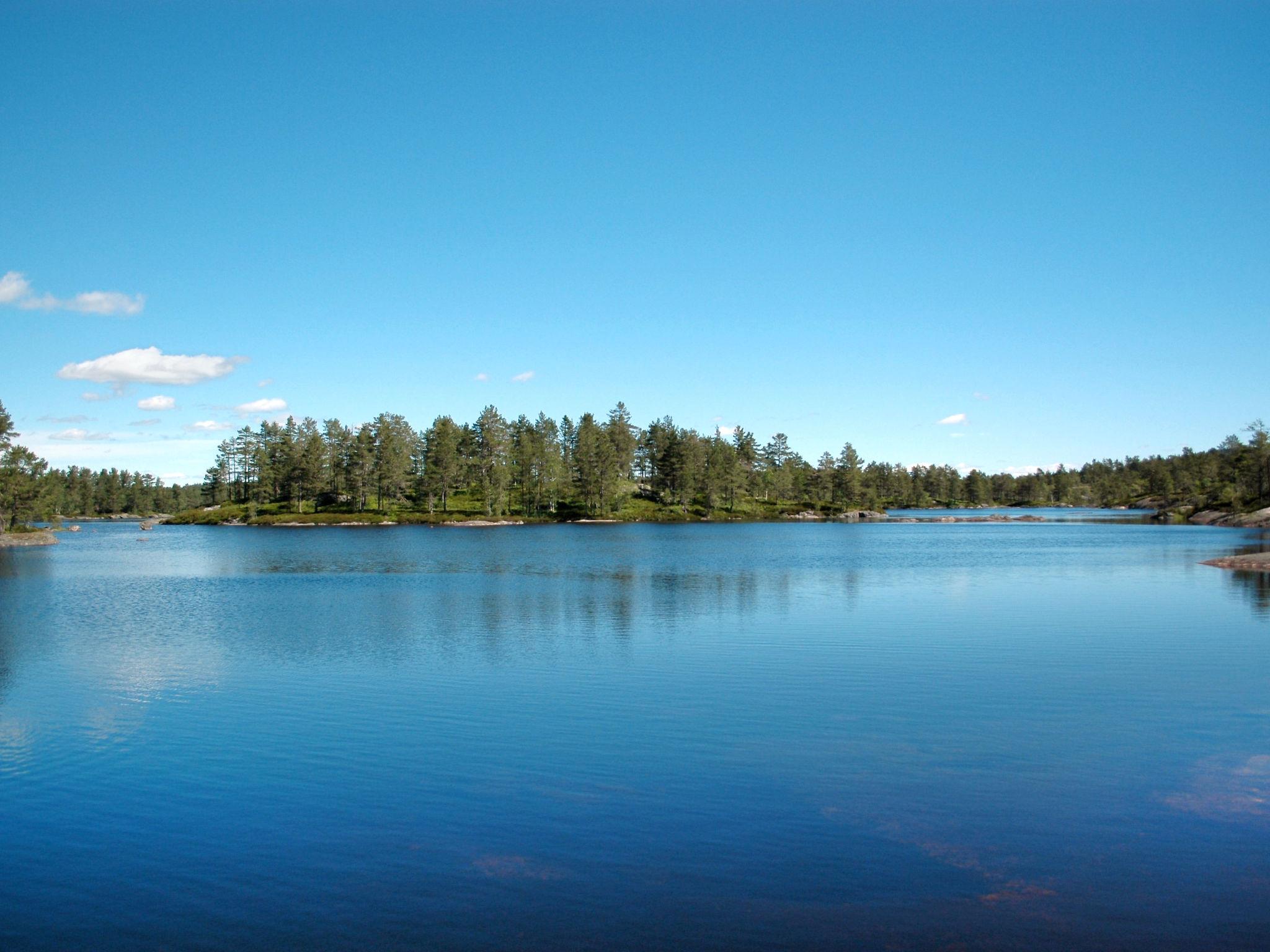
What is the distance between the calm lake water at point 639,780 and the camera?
11727 mm

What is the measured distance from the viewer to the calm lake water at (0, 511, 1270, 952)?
38.5 feet

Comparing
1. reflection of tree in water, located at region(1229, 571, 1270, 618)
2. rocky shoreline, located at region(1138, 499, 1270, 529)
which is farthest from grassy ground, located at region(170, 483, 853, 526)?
reflection of tree in water, located at region(1229, 571, 1270, 618)

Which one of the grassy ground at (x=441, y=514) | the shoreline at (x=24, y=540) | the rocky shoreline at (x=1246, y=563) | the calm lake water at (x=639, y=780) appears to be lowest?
the calm lake water at (x=639, y=780)

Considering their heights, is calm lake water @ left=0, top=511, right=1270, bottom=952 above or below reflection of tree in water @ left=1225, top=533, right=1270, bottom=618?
below

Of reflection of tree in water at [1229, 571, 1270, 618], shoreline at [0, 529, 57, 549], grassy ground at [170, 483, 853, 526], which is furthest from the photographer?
grassy ground at [170, 483, 853, 526]

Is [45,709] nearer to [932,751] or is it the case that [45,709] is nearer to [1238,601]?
[932,751]

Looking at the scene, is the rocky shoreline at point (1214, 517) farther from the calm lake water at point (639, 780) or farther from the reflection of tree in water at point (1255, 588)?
the calm lake water at point (639, 780)

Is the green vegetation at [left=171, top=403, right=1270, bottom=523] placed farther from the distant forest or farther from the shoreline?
the shoreline

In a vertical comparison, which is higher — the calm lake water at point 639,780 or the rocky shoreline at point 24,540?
the rocky shoreline at point 24,540

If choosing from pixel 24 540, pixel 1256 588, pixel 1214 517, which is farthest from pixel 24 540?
pixel 1214 517

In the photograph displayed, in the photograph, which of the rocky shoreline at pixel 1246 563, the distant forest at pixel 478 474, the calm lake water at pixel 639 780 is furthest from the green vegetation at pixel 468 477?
the calm lake water at pixel 639 780

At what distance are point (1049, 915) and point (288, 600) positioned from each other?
151 feet

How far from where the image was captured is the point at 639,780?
17375mm

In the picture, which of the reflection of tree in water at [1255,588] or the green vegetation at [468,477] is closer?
the reflection of tree in water at [1255,588]
